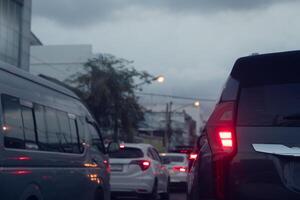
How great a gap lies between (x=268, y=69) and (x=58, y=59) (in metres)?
48.2

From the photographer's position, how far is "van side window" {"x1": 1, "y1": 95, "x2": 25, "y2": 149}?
6.87 meters

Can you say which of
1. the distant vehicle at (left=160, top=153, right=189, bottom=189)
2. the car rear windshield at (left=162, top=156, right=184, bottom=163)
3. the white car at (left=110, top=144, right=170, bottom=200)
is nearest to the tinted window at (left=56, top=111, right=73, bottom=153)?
the white car at (left=110, top=144, right=170, bottom=200)

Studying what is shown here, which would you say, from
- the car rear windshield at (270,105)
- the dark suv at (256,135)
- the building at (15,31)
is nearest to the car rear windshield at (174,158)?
the building at (15,31)

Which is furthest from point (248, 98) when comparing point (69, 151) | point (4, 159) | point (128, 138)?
point (128, 138)

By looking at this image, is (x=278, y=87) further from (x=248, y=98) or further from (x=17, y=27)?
(x=17, y=27)

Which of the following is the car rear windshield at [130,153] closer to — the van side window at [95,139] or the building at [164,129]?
the van side window at [95,139]

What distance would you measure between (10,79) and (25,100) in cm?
45

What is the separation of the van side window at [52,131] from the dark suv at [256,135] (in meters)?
3.39

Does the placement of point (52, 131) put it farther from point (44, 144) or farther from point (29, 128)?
point (29, 128)

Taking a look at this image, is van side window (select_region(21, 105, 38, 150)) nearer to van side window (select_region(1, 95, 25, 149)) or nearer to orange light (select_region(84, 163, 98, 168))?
van side window (select_region(1, 95, 25, 149))

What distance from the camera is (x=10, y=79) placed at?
23.7 feet

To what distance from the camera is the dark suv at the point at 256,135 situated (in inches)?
188

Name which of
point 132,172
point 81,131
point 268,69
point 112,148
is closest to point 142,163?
point 132,172

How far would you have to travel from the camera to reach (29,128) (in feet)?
24.8
